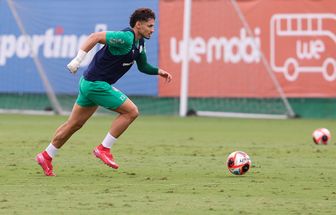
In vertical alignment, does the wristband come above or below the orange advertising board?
above

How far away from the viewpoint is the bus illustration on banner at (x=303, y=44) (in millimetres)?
25781

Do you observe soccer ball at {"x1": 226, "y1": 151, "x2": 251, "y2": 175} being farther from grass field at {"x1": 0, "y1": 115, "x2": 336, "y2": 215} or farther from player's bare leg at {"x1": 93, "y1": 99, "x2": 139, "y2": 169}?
player's bare leg at {"x1": 93, "y1": 99, "x2": 139, "y2": 169}

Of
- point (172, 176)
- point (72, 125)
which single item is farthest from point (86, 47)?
point (172, 176)

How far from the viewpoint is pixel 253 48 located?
26.4 metres

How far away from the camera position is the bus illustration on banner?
84.6ft

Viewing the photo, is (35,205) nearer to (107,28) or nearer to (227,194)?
(227,194)

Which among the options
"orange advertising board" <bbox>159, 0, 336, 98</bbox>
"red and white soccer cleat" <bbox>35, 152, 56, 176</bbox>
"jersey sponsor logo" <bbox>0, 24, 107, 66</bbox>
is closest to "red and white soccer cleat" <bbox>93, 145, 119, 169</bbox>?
"red and white soccer cleat" <bbox>35, 152, 56, 176</bbox>

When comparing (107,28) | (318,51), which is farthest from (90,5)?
(318,51)

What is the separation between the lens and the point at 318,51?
25.9 m

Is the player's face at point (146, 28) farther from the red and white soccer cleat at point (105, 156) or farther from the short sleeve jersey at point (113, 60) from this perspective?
the red and white soccer cleat at point (105, 156)

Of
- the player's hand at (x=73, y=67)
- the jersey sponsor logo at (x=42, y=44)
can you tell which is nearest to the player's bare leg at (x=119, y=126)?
the player's hand at (x=73, y=67)

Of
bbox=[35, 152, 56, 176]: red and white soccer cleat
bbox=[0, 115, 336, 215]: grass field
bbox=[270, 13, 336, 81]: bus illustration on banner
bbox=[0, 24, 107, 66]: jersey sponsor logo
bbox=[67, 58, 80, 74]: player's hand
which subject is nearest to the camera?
bbox=[0, 115, 336, 215]: grass field

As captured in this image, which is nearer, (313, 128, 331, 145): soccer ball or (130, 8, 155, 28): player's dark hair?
(130, 8, 155, 28): player's dark hair

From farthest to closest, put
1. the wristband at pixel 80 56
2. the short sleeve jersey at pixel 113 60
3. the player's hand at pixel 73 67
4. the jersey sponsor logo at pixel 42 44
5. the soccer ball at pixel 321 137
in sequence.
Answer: the jersey sponsor logo at pixel 42 44
the soccer ball at pixel 321 137
the short sleeve jersey at pixel 113 60
the wristband at pixel 80 56
the player's hand at pixel 73 67
